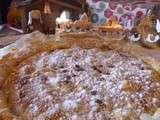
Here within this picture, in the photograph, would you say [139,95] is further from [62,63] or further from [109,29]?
[109,29]

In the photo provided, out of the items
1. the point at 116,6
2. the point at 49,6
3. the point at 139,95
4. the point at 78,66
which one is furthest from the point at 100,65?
the point at 116,6

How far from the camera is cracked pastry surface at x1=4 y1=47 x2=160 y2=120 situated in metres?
0.80

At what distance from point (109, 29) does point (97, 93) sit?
58 centimetres

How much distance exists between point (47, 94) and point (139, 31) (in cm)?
57

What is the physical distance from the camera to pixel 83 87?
0.88 metres

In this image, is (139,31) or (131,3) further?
(131,3)

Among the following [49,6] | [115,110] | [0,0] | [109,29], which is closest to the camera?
[115,110]

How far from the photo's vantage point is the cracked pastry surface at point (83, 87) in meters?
0.80

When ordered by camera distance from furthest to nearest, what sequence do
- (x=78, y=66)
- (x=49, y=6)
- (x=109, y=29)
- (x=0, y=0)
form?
(x=0, y=0)
(x=49, y=6)
(x=109, y=29)
(x=78, y=66)

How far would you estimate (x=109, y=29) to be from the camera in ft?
4.58

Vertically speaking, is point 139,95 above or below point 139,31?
below

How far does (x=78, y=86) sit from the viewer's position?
2.90ft

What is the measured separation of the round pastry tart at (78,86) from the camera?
2.61 ft

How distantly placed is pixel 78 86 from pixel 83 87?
1 centimetres
